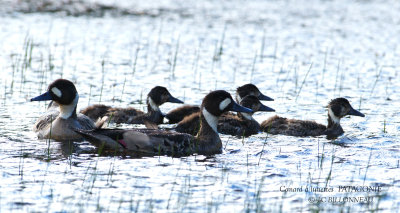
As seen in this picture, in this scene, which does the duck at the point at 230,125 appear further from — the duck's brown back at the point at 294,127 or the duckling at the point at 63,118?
the duckling at the point at 63,118

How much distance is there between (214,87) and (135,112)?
2.52 m

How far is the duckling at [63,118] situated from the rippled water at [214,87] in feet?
0.94

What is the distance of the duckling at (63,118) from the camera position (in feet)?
32.3

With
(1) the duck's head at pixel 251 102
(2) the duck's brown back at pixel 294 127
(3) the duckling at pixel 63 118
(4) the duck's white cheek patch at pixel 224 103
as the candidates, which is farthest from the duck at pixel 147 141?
(1) the duck's head at pixel 251 102

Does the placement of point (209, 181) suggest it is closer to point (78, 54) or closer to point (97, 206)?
point (97, 206)

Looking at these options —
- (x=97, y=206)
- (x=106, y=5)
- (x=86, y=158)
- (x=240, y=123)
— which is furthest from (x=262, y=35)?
(x=97, y=206)

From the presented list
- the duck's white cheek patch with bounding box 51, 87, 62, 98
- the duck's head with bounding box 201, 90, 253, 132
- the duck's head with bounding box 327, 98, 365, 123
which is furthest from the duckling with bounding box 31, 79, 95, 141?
the duck's head with bounding box 327, 98, 365, 123

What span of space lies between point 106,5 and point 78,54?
8.56 metres

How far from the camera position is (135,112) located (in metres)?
11.2

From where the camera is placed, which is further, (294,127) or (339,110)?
(339,110)

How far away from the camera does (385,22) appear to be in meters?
21.6

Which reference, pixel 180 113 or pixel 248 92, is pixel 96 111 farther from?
pixel 248 92

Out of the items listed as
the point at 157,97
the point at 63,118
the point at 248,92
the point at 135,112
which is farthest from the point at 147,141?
the point at 248,92

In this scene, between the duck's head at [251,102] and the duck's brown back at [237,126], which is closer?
the duck's brown back at [237,126]
